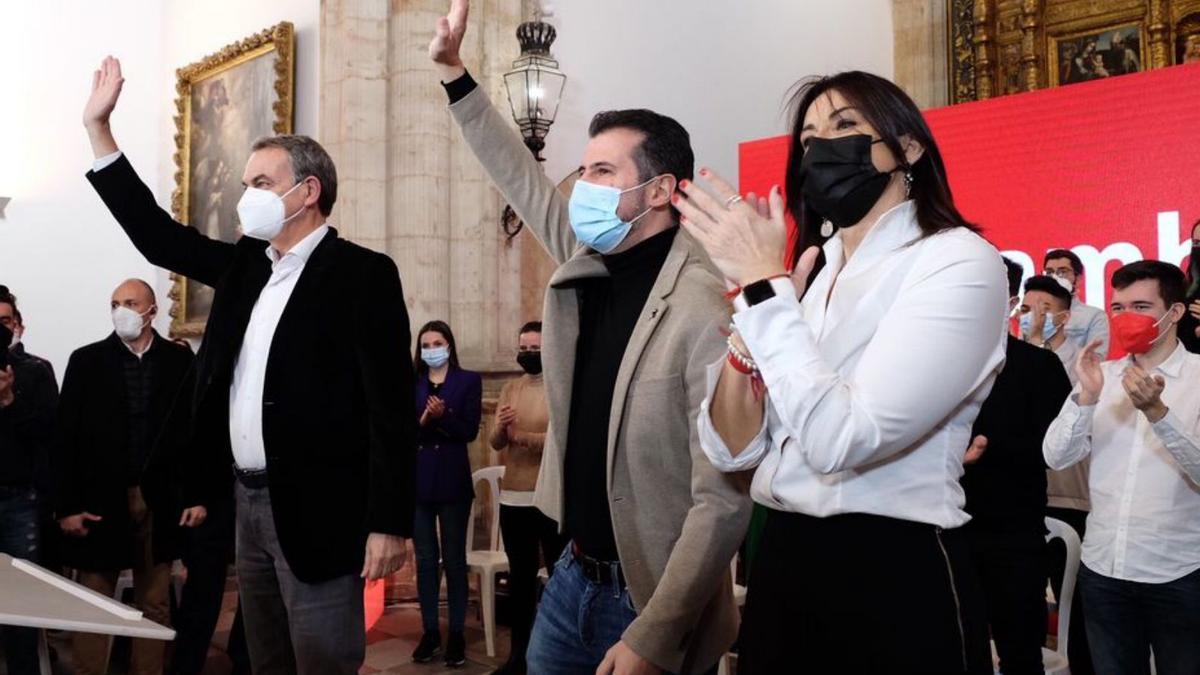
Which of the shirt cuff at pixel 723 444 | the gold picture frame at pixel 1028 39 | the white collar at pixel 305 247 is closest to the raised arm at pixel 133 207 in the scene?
the white collar at pixel 305 247

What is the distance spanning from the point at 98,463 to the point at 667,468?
3.59 meters

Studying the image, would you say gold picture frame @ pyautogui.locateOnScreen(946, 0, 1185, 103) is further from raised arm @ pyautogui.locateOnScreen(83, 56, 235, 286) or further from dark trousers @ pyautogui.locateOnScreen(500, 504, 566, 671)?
raised arm @ pyautogui.locateOnScreen(83, 56, 235, 286)

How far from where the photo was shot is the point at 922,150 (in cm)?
164

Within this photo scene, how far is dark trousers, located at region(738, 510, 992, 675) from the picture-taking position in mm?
1442

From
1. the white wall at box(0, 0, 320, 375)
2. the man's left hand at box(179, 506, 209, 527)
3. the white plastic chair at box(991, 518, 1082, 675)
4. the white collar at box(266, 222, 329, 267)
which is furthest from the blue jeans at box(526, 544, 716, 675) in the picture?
the white wall at box(0, 0, 320, 375)

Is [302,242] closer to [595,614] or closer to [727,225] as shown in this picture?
[595,614]

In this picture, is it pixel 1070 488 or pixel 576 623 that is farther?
pixel 1070 488

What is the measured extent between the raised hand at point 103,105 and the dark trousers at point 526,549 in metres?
2.76

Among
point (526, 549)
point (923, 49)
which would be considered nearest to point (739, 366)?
point (526, 549)

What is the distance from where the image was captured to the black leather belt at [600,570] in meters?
2.14

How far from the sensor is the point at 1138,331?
329 centimetres

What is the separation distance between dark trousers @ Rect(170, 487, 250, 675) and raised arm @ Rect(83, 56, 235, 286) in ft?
6.29

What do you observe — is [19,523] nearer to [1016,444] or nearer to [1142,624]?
[1016,444]

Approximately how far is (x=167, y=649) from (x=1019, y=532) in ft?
13.4
